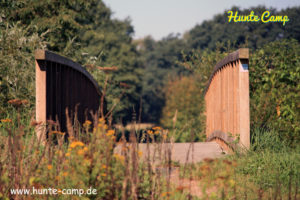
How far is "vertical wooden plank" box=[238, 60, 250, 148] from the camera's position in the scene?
5773mm

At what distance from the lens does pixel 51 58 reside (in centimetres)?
595

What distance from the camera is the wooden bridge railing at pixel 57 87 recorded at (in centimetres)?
572

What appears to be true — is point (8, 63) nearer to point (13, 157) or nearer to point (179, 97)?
point (13, 157)

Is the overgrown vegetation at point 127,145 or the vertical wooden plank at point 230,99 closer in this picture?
the overgrown vegetation at point 127,145

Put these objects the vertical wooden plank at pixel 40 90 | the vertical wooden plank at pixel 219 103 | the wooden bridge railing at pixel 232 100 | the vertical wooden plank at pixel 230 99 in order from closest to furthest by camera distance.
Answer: the vertical wooden plank at pixel 40 90 → the wooden bridge railing at pixel 232 100 → the vertical wooden plank at pixel 230 99 → the vertical wooden plank at pixel 219 103

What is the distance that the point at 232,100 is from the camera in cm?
663

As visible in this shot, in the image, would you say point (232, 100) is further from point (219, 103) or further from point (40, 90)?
point (40, 90)

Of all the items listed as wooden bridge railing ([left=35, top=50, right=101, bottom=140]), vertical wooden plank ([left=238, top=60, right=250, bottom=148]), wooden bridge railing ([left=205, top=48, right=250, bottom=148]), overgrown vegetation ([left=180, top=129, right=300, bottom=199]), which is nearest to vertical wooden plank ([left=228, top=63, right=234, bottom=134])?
wooden bridge railing ([left=205, top=48, right=250, bottom=148])

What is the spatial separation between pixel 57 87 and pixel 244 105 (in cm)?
286

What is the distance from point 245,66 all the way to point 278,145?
1214mm

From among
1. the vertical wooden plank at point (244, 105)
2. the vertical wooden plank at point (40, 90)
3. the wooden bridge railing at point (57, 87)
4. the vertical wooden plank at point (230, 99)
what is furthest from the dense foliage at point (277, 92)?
the vertical wooden plank at point (40, 90)

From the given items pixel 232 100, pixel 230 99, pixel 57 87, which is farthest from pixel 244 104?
pixel 57 87

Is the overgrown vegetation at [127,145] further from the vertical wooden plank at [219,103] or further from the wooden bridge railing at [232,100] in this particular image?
the vertical wooden plank at [219,103]

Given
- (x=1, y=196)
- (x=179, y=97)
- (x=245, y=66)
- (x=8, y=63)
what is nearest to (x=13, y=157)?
(x=1, y=196)
